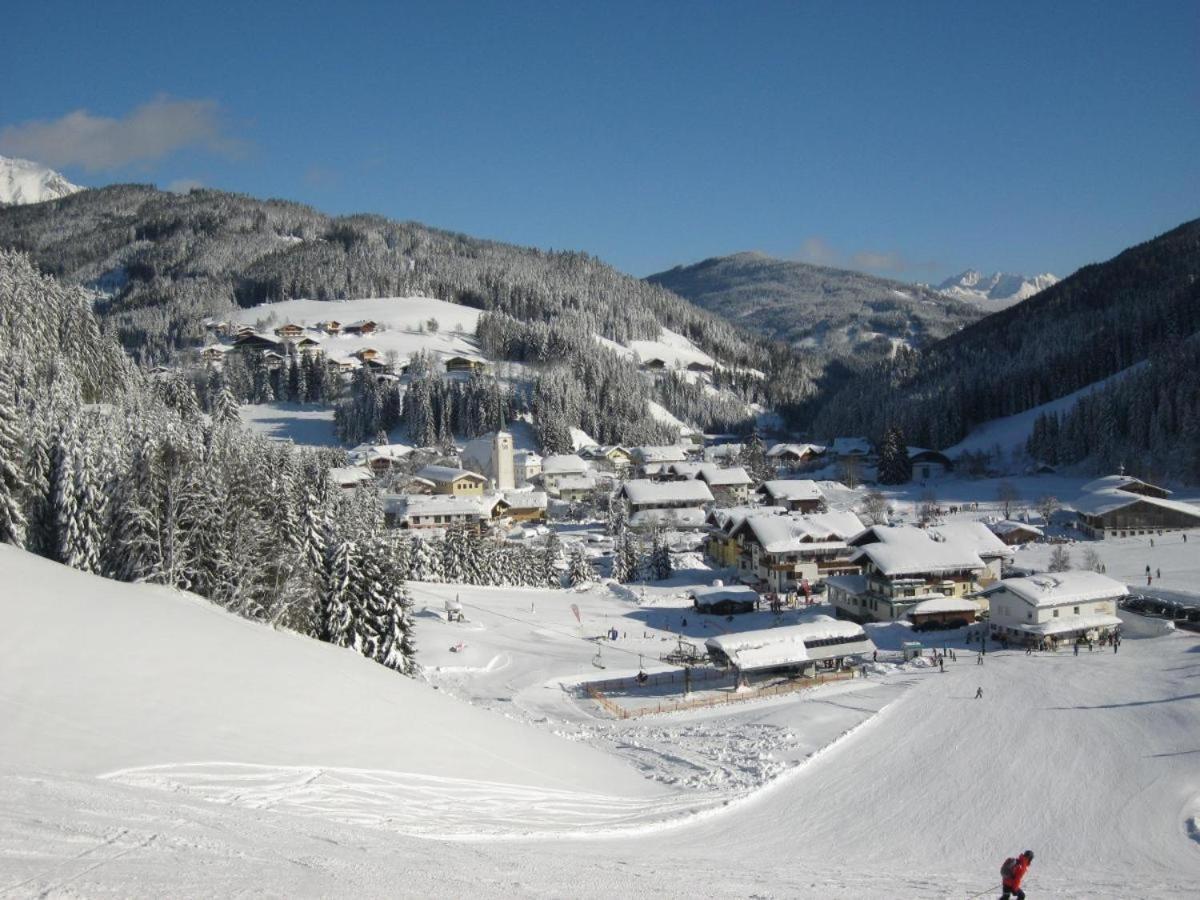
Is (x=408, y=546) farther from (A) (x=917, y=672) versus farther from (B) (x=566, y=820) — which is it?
(B) (x=566, y=820)

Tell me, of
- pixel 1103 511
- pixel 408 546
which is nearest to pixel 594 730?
pixel 408 546

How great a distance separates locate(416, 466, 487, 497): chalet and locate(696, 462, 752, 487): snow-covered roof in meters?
23.6

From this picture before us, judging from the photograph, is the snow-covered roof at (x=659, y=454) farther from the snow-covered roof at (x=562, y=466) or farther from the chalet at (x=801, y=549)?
the chalet at (x=801, y=549)

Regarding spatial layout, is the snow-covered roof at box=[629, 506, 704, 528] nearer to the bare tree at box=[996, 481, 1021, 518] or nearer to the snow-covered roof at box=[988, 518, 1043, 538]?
the snow-covered roof at box=[988, 518, 1043, 538]

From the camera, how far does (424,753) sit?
15.7 m

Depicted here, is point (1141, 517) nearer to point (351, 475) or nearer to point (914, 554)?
point (914, 554)

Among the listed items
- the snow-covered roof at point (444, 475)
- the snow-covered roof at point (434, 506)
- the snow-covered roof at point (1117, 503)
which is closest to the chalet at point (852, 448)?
the snow-covered roof at point (1117, 503)

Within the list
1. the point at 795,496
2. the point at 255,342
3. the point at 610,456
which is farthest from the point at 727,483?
the point at 255,342

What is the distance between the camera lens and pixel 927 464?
323ft

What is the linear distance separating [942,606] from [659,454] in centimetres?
6688

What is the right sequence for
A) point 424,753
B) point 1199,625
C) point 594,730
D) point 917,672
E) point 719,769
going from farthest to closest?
point 1199,625 → point 917,672 → point 594,730 → point 719,769 → point 424,753

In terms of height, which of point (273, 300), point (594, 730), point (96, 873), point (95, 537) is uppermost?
point (273, 300)

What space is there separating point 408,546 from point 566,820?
41685mm

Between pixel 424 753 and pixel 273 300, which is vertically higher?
pixel 273 300
